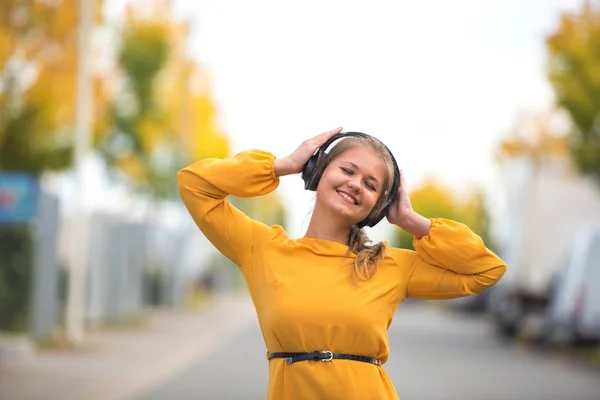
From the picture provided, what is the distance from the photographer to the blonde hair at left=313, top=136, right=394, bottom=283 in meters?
3.67

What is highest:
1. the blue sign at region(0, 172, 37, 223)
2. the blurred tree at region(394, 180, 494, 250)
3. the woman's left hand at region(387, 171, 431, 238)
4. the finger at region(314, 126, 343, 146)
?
the finger at region(314, 126, 343, 146)

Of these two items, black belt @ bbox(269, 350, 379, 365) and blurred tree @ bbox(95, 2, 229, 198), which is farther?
blurred tree @ bbox(95, 2, 229, 198)

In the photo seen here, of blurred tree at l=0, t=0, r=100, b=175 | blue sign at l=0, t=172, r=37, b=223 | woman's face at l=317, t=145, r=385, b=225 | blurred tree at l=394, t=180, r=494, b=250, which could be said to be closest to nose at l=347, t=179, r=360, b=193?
woman's face at l=317, t=145, r=385, b=225

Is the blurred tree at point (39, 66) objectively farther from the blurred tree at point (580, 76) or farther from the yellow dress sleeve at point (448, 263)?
the yellow dress sleeve at point (448, 263)

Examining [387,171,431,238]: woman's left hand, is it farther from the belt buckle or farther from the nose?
the belt buckle

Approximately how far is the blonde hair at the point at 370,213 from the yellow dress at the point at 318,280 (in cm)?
4

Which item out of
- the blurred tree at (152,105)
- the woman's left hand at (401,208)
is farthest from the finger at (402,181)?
the blurred tree at (152,105)

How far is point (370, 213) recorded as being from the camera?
12.4 feet

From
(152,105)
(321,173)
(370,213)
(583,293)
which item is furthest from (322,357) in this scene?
(152,105)

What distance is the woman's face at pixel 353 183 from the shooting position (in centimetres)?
373

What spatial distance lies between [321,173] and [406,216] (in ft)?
1.02

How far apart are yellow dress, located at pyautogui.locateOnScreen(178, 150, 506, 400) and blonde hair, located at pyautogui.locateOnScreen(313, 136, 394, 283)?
0.12ft

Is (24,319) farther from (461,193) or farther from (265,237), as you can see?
(461,193)

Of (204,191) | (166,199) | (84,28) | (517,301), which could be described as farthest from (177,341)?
(204,191)
